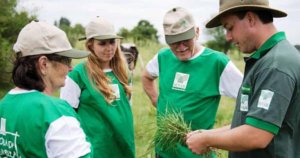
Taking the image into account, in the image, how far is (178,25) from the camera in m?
3.87

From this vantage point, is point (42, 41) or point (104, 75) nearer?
point (42, 41)

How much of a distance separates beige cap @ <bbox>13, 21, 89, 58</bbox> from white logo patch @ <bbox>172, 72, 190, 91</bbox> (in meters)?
1.55

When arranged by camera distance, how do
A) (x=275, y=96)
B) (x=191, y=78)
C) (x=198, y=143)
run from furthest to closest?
(x=191, y=78) → (x=198, y=143) → (x=275, y=96)

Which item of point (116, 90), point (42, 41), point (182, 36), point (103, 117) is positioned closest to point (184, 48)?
point (182, 36)

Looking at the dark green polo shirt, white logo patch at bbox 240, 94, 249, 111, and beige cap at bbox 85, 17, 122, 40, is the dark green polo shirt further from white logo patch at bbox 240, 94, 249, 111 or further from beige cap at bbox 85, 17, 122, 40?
beige cap at bbox 85, 17, 122, 40

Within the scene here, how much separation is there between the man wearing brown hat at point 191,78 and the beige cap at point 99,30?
0.47 meters

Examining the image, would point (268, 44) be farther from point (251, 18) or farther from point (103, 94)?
point (103, 94)

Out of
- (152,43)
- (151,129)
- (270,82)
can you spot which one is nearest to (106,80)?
(151,129)

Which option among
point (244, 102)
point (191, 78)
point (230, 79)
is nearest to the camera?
point (244, 102)

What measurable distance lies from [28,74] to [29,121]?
26 centimetres

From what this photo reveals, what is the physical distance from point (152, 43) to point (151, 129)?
20201 millimetres

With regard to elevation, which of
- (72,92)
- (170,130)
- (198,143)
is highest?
(72,92)

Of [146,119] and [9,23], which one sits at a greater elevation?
[9,23]

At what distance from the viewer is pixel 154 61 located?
4.39 m
